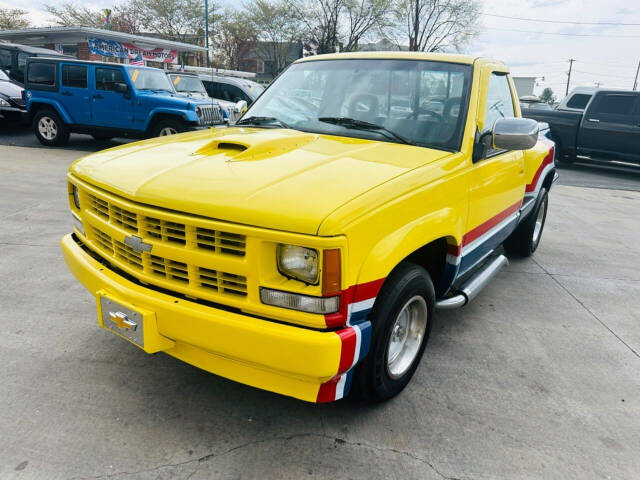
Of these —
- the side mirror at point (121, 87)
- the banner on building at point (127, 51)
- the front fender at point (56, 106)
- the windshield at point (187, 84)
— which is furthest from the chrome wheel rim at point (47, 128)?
the banner on building at point (127, 51)

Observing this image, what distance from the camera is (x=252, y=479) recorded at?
7.07 ft

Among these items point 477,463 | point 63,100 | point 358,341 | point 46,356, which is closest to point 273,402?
point 358,341

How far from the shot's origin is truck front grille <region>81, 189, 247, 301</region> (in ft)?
6.82

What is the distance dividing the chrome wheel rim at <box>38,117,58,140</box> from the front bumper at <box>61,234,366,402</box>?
10202mm

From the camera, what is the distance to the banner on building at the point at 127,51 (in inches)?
768

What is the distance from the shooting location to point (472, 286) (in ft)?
10.9

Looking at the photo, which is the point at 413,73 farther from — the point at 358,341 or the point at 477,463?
the point at 477,463

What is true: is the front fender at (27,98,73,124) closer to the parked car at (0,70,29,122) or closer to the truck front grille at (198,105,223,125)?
the parked car at (0,70,29,122)

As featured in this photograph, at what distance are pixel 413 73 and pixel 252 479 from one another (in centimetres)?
255

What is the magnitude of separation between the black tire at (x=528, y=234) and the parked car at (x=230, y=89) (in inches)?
420

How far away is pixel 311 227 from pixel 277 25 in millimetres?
38796

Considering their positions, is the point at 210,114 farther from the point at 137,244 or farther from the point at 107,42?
the point at 107,42

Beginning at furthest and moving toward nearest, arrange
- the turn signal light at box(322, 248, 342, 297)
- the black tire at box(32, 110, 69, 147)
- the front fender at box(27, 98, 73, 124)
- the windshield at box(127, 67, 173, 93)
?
the black tire at box(32, 110, 69, 147)
the front fender at box(27, 98, 73, 124)
the windshield at box(127, 67, 173, 93)
the turn signal light at box(322, 248, 342, 297)

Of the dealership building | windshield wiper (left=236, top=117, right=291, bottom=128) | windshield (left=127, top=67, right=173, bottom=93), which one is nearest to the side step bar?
windshield wiper (left=236, top=117, right=291, bottom=128)
